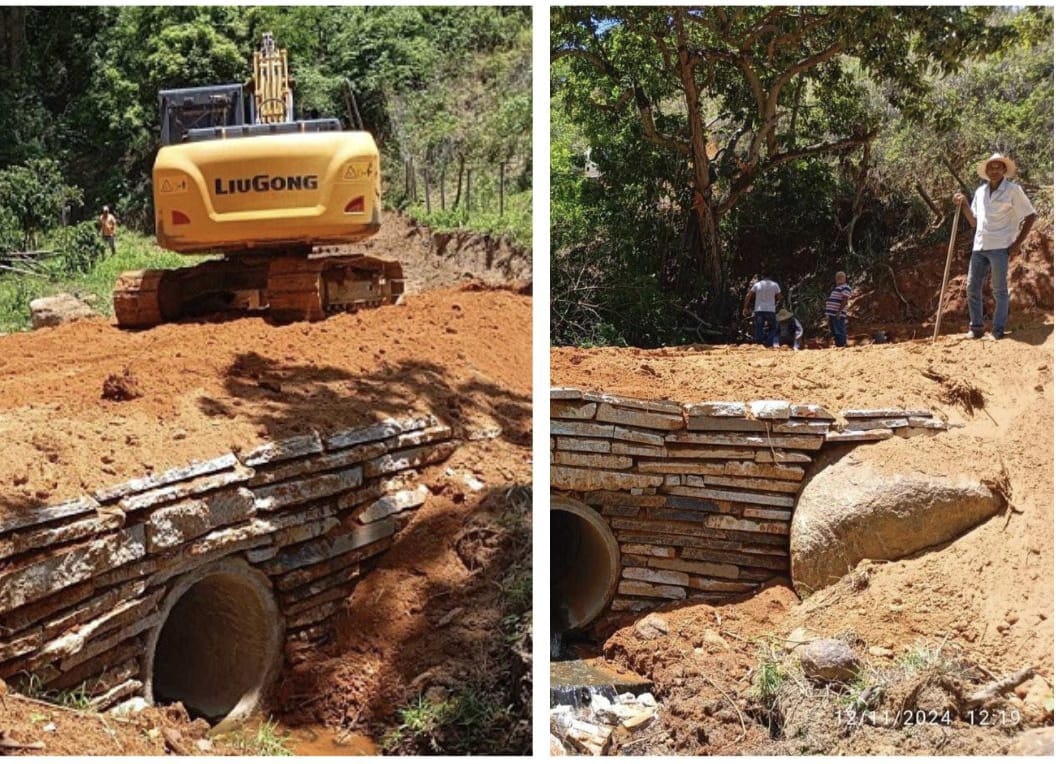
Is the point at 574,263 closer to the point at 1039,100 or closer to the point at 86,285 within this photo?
the point at 1039,100

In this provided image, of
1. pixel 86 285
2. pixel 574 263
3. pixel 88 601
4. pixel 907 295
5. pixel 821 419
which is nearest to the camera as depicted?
pixel 88 601

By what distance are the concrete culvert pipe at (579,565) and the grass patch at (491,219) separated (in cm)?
618

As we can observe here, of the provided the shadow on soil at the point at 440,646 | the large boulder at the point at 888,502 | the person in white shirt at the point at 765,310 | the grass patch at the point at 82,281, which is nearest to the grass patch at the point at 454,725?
the shadow on soil at the point at 440,646

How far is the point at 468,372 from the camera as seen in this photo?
263 inches

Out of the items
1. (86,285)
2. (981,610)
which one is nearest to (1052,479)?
(981,610)

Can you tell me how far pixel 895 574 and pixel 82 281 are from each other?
10755mm

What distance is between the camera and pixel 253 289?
315 inches

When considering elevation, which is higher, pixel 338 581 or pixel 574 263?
pixel 574 263

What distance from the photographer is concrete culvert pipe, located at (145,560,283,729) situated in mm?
5039

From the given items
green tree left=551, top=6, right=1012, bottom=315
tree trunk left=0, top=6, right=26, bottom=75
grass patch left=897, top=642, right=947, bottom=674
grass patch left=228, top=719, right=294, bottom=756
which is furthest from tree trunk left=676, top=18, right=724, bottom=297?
tree trunk left=0, top=6, right=26, bottom=75

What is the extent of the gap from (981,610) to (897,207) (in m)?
3.79

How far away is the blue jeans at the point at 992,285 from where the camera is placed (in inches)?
209

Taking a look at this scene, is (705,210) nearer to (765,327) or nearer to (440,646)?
(765,327)

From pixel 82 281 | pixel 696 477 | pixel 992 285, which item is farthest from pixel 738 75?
pixel 82 281
